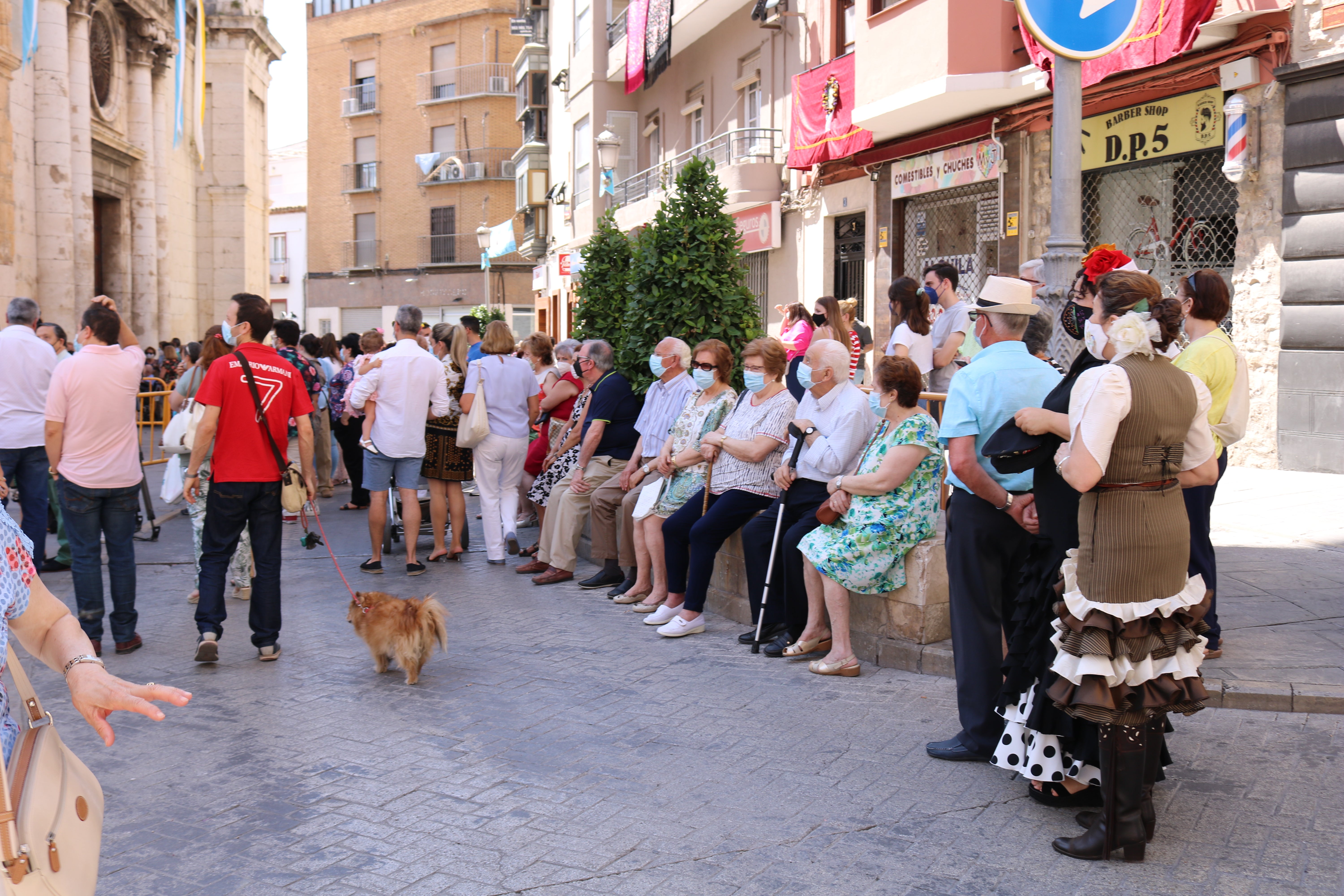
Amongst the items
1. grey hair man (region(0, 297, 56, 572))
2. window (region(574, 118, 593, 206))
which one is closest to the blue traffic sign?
grey hair man (region(0, 297, 56, 572))

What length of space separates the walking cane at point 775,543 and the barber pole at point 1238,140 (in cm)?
659

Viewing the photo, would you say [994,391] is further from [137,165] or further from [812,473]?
[137,165]

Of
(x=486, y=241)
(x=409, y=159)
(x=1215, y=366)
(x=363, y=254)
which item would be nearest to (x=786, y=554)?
(x=1215, y=366)

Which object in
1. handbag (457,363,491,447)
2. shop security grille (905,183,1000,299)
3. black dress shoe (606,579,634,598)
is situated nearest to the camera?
black dress shoe (606,579,634,598)

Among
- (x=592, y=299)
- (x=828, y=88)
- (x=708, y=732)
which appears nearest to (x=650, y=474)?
(x=708, y=732)

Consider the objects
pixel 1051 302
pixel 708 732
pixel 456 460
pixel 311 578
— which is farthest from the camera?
pixel 456 460

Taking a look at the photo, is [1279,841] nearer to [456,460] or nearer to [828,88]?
[456,460]

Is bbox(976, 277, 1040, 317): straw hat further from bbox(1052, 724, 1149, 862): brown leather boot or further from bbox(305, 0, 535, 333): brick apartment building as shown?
bbox(305, 0, 535, 333): brick apartment building

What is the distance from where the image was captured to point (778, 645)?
22.0 feet

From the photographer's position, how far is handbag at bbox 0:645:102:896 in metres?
1.92

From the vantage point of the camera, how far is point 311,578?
9281 mm

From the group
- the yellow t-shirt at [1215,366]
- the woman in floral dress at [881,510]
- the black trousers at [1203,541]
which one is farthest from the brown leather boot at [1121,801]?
the yellow t-shirt at [1215,366]

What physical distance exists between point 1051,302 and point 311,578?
6061 mm

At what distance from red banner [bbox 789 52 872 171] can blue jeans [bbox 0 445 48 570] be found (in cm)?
1148
